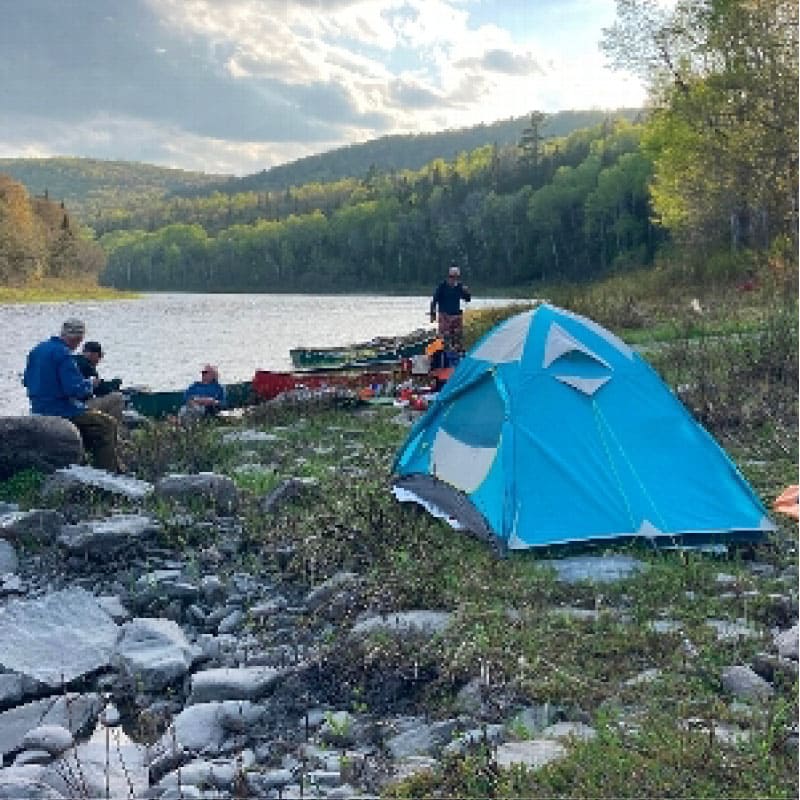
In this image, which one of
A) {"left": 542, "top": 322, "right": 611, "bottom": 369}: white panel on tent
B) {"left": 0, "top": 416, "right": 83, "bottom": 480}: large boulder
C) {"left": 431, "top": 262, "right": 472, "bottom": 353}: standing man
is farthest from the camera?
{"left": 431, "top": 262, "right": 472, "bottom": 353}: standing man

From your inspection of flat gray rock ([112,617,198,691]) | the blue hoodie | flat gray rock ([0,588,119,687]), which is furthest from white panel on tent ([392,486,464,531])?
the blue hoodie

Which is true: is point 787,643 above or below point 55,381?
below

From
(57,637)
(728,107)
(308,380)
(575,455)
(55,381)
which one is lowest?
(57,637)

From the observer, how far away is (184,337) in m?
41.3

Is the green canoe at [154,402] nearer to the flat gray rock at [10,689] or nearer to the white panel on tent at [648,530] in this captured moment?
the white panel on tent at [648,530]

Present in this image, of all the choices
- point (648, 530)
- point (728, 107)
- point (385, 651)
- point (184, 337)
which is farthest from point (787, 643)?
point (184, 337)

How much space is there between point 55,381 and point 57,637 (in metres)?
4.67

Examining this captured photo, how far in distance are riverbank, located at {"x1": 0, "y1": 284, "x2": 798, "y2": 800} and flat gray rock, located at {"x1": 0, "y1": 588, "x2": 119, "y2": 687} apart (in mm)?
26

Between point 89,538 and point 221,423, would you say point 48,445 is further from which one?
point 221,423

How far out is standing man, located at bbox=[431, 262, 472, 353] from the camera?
18688 mm

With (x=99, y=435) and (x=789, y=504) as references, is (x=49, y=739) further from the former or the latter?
(x=99, y=435)

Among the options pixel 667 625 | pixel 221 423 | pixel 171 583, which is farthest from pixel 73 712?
pixel 221 423

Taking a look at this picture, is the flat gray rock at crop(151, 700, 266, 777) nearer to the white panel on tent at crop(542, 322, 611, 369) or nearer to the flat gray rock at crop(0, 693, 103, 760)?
the flat gray rock at crop(0, 693, 103, 760)

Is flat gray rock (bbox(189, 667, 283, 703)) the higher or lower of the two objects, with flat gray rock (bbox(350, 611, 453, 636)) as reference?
lower
